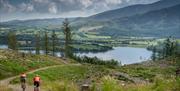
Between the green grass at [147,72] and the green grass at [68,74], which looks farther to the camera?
the green grass at [147,72]

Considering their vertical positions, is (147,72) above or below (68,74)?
below

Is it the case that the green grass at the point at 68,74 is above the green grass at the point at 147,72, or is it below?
above

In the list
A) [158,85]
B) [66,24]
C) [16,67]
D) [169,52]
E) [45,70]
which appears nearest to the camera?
[158,85]

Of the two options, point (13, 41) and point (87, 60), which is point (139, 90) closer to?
point (87, 60)

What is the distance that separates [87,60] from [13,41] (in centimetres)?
4163

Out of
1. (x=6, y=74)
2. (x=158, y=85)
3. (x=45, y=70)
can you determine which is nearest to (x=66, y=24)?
(x=45, y=70)

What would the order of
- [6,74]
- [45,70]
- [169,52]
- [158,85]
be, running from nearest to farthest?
1. [158,85]
2. [6,74]
3. [45,70]
4. [169,52]

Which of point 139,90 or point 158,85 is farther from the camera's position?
point 158,85

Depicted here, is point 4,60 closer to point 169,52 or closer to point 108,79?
point 108,79

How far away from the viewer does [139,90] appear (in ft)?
56.1

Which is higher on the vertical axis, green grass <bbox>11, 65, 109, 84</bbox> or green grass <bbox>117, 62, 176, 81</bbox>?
green grass <bbox>11, 65, 109, 84</bbox>

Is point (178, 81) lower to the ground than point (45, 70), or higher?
higher

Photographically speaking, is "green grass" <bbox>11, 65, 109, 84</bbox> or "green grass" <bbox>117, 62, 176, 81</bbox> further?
"green grass" <bbox>117, 62, 176, 81</bbox>

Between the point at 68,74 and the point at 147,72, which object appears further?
the point at 147,72
